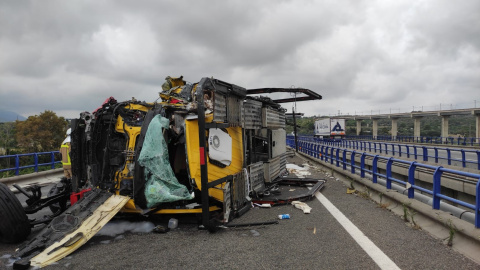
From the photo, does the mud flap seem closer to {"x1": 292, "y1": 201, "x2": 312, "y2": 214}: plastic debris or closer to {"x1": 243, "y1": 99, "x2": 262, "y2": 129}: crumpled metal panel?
{"x1": 243, "y1": 99, "x2": 262, "y2": 129}: crumpled metal panel

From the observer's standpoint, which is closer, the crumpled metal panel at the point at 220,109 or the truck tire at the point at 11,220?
the truck tire at the point at 11,220

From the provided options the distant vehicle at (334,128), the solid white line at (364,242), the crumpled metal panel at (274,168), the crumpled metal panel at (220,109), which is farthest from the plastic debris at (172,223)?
the distant vehicle at (334,128)

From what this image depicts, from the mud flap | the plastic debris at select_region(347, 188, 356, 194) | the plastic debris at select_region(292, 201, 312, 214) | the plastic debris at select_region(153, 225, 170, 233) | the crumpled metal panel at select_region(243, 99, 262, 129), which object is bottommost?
the plastic debris at select_region(347, 188, 356, 194)

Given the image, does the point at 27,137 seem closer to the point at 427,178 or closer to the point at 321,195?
the point at 321,195

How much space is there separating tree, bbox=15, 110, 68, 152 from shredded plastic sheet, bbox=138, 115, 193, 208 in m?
32.0

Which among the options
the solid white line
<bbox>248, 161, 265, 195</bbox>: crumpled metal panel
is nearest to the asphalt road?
the solid white line

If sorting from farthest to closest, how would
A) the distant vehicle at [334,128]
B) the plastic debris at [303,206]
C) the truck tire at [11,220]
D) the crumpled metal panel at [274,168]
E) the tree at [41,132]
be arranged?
the distant vehicle at [334,128], the tree at [41,132], the crumpled metal panel at [274,168], the plastic debris at [303,206], the truck tire at [11,220]

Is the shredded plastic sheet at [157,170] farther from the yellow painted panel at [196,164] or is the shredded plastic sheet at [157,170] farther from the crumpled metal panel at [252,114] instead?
the crumpled metal panel at [252,114]

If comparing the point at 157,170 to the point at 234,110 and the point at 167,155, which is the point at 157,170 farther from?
the point at 234,110

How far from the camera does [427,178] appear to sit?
11188mm

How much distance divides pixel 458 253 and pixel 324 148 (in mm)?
12601

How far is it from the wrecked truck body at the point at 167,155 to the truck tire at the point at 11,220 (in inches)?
27.5

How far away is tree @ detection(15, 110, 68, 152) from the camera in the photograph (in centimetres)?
3275

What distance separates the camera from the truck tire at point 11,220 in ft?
14.8
